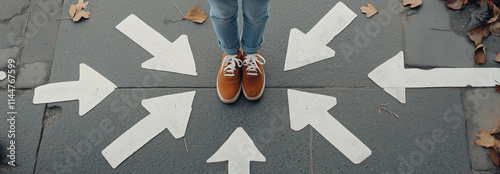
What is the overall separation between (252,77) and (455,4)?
191 centimetres

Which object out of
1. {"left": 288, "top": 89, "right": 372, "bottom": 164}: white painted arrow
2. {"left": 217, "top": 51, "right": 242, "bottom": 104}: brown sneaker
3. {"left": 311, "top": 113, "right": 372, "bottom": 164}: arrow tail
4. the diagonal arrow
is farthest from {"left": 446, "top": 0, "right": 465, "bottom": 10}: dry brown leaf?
{"left": 217, "top": 51, "right": 242, "bottom": 104}: brown sneaker

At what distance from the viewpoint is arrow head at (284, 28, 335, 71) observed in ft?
8.15

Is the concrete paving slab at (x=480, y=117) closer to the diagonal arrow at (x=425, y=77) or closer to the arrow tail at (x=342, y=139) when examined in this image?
the diagonal arrow at (x=425, y=77)

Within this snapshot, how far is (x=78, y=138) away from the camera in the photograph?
→ 2.27m

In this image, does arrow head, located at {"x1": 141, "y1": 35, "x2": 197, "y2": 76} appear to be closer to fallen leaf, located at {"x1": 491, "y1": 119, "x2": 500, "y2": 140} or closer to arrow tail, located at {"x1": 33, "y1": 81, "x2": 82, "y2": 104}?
arrow tail, located at {"x1": 33, "y1": 81, "x2": 82, "y2": 104}

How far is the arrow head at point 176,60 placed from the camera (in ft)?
8.13

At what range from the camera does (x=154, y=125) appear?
2.29m

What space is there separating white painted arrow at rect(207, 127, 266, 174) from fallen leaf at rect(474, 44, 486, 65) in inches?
74.5

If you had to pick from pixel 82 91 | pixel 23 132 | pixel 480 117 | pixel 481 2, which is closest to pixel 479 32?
pixel 481 2

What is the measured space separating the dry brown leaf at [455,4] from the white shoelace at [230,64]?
1.92 m

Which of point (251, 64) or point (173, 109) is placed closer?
point (251, 64)

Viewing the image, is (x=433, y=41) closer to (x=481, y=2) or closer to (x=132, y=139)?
(x=481, y=2)

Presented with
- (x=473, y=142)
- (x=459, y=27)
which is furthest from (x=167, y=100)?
(x=459, y=27)

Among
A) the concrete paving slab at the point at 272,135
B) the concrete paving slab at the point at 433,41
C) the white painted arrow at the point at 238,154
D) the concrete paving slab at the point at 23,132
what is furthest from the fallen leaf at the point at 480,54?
the concrete paving slab at the point at 23,132
